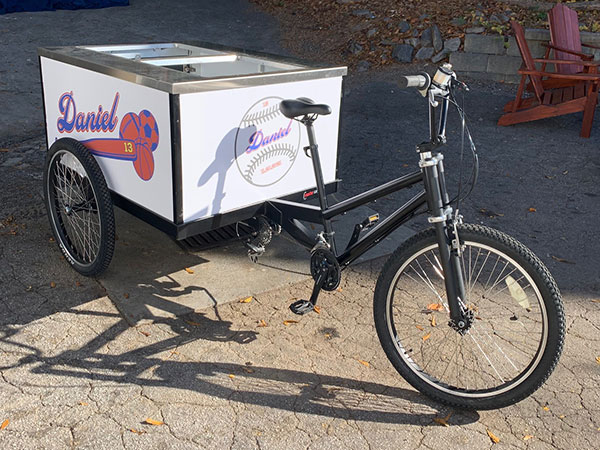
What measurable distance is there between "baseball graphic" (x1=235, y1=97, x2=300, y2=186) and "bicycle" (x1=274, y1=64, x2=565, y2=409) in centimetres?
19

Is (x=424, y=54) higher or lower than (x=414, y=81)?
lower

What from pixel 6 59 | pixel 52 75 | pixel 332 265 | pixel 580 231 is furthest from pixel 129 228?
pixel 6 59

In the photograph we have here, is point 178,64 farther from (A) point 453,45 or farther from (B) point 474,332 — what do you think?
(A) point 453,45

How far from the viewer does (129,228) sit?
470 centimetres

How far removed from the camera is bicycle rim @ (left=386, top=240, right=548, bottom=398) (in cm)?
291

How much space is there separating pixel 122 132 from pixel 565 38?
628cm

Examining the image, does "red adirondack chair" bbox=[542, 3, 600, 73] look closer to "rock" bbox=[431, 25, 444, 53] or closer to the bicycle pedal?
"rock" bbox=[431, 25, 444, 53]

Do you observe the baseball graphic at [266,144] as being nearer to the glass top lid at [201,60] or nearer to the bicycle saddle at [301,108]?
the bicycle saddle at [301,108]

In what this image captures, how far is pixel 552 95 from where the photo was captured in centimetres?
743

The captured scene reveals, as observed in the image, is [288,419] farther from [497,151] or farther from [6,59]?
[6,59]

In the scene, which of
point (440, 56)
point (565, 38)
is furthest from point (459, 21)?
point (565, 38)

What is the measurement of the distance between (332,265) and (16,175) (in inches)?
137

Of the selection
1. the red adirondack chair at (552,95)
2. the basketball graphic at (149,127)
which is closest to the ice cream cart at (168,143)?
the basketball graphic at (149,127)

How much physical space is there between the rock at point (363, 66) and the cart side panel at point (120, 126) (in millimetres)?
6527
